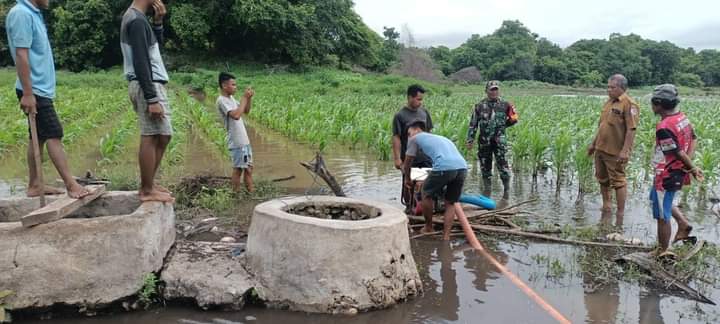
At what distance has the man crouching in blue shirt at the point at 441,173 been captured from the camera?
483 cm

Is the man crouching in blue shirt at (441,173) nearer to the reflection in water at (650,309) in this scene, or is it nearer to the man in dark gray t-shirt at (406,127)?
the man in dark gray t-shirt at (406,127)

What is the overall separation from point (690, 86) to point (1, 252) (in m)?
64.6

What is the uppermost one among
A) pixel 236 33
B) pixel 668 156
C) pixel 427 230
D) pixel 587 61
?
pixel 587 61

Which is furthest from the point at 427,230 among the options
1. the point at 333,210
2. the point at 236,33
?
the point at 236,33

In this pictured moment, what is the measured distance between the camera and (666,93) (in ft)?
14.1

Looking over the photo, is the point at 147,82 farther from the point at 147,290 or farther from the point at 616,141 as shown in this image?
the point at 616,141

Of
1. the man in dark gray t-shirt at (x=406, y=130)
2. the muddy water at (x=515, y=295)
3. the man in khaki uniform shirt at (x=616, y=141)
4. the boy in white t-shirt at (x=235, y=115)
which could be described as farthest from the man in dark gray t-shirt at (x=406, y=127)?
the man in khaki uniform shirt at (x=616, y=141)

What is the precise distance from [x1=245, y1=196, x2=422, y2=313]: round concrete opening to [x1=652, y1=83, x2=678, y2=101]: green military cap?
2.37 m

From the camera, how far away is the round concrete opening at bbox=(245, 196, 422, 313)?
3.53 meters

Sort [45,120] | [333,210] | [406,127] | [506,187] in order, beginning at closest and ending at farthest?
[45,120], [333,210], [406,127], [506,187]

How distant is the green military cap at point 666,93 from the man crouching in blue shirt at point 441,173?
1.65 m

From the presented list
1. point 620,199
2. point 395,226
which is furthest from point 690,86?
point 395,226

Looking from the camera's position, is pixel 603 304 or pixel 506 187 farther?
pixel 506 187

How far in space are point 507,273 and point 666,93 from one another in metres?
1.92
